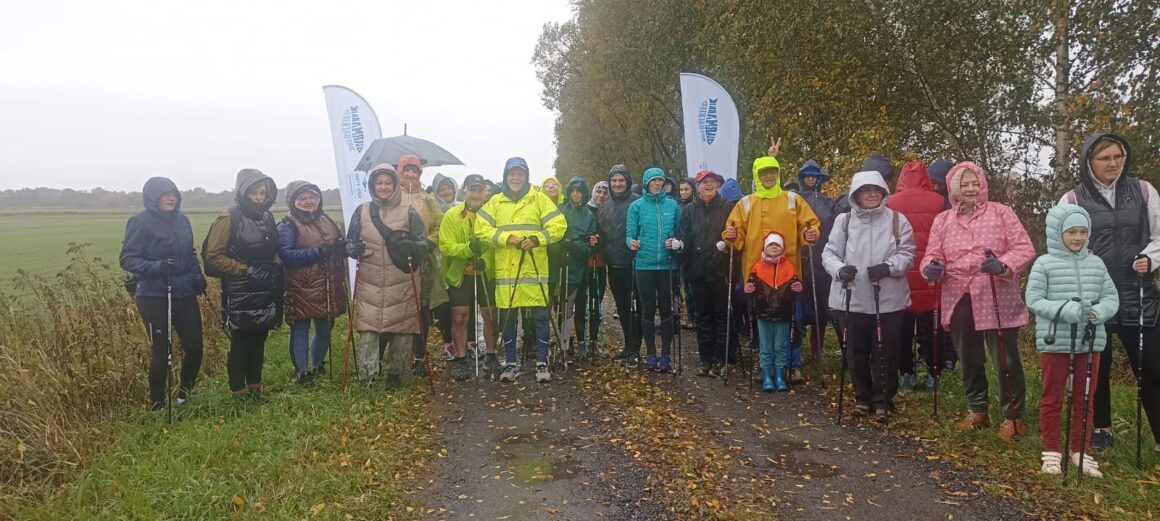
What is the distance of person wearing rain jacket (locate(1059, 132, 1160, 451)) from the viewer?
14.2ft

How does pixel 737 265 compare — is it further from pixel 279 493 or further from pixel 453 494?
pixel 279 493

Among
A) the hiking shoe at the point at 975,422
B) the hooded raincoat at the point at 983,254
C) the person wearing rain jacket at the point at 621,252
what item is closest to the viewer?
the hooded raincoat at the point at 983,254

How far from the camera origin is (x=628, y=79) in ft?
77.3

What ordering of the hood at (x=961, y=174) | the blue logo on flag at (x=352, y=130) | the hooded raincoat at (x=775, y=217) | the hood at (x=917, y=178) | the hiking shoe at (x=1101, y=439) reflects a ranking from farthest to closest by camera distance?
the blue logo on flag at (x=352, y=130), the hooded raincoat at (x=775, y=217), the hood at (x=917, y=178), the hood at (x=961, y=174), the hiking shoe at (x=1101, y=439)

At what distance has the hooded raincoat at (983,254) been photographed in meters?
4.90

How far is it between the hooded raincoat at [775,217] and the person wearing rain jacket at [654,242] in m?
0.70

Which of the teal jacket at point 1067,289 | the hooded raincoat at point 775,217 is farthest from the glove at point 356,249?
the teal jacket at point 1067,289

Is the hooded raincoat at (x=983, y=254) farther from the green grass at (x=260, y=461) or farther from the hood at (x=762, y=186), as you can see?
the green grass at (x=260, y=461)

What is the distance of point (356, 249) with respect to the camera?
652 cm

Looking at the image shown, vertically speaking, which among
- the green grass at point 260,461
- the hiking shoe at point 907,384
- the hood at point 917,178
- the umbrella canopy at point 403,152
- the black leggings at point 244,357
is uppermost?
the umbrella canopy at point 403,152

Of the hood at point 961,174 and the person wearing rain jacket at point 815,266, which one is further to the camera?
the person wearing rain jacket at point 815,266

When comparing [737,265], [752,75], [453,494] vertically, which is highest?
[752,75]

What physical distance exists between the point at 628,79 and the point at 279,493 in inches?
830

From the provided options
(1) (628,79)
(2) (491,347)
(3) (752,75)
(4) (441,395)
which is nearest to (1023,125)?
(3) (752,75)
